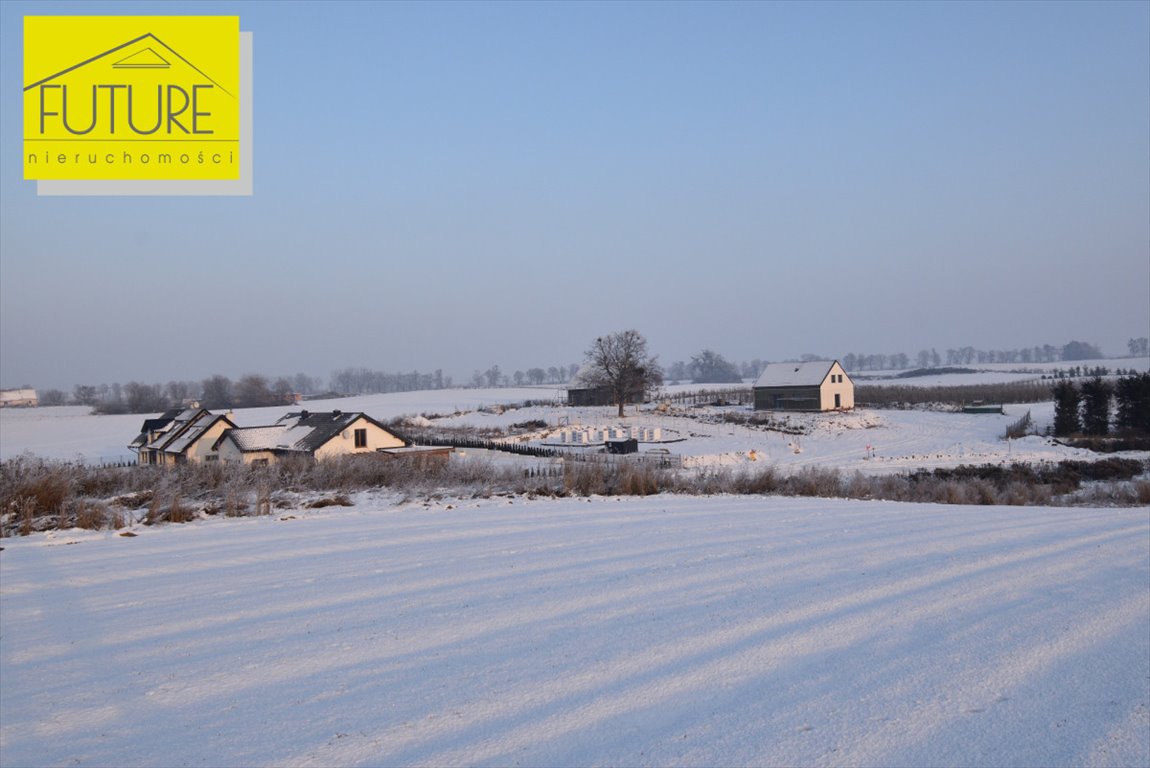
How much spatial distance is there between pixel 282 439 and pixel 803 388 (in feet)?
140

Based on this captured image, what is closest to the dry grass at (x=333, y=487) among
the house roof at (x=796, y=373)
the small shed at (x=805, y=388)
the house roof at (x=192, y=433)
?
the house roof at (x=192, y=433)

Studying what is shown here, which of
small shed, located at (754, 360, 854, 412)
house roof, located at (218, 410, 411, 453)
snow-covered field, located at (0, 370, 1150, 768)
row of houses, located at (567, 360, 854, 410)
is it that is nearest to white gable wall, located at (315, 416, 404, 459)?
house roof, located at (218, 410, 411, 453)

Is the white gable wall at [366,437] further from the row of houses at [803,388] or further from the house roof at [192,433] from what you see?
the row of houses at [803,388]

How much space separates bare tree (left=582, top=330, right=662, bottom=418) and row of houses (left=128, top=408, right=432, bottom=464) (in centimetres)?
3056

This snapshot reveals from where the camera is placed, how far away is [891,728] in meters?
4.36

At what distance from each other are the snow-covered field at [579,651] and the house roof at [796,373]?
5482cm

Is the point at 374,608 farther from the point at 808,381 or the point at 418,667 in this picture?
the point at 808,381

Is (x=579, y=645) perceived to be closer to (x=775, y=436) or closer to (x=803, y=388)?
(x=775, y=436)

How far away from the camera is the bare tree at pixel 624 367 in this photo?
65.2 metres

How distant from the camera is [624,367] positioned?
6519 cm

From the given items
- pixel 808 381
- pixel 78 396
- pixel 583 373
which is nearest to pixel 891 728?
pixel 808 381

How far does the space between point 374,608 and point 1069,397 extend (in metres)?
47.3

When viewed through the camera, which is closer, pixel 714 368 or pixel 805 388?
pixel 805 388

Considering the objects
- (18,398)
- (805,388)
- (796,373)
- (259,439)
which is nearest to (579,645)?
(259,439)
